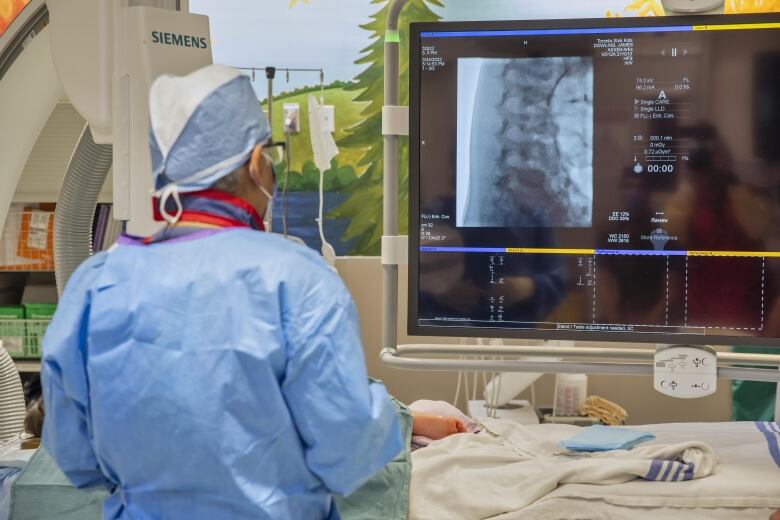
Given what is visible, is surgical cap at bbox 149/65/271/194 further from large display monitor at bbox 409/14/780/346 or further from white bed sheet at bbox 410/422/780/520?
white bed sheet at bbox 410/422/780/520

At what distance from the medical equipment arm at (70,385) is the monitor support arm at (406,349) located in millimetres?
807

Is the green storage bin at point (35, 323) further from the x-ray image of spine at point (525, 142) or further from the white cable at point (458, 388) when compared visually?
the x-ray image of spine at point (525, 142)

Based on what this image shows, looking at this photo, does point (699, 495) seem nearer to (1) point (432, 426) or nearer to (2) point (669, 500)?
(2) point (669, 500)

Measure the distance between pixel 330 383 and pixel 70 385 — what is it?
44cm

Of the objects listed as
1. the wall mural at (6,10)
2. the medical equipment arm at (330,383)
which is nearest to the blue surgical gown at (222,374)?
the medical equipment arm at (330,383)

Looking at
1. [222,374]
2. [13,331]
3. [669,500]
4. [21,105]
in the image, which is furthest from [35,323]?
[669,500]

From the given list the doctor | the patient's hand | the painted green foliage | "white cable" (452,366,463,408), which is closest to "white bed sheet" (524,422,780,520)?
the patient's hand

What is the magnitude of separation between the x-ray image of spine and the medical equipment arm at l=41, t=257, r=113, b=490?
921 millimetres

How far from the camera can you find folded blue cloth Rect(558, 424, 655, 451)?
2.07 m

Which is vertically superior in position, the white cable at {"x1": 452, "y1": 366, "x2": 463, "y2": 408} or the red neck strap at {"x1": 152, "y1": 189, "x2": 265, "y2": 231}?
the red neck strap at {"x1": 152, "y1": 189, "x2": 265, "y2": 231}

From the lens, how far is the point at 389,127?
7.07ft

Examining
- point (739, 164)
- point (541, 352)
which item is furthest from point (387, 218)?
point (739, 164)

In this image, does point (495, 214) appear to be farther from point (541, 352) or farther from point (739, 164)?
point (739, 164)

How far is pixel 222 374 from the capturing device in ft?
4.50
